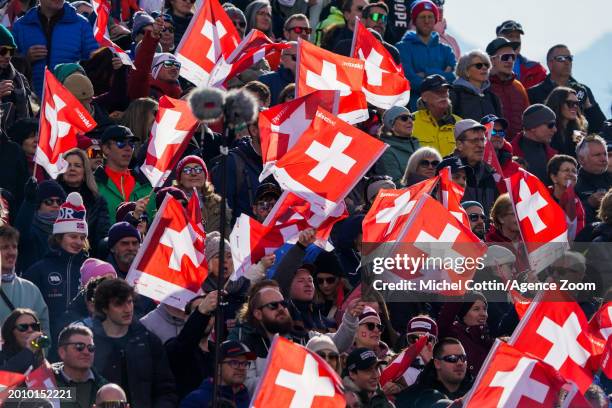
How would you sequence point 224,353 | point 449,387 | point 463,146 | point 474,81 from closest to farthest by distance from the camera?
point 224,353 < point 449,387 < point 463,146 < point 474,81

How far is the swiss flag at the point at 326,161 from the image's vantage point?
15672 millimetres

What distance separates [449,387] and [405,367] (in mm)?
365

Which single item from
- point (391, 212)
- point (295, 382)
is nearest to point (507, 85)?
point (391, 212)

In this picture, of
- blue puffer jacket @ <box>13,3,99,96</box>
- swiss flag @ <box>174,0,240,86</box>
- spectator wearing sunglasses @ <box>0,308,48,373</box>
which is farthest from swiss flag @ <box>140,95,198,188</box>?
spectator wearing sunglasses @ <box>0,308,48,373</box>

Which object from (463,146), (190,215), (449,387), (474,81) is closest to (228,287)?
(190,215)

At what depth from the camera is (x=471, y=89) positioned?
67.3ft

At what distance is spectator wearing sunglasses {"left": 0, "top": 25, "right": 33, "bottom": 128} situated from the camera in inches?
725

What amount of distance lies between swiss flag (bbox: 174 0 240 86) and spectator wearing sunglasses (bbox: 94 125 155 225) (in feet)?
4.88

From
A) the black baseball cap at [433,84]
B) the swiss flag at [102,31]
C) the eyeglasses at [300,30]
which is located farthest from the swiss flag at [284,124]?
the eyeglasses at [300,30]

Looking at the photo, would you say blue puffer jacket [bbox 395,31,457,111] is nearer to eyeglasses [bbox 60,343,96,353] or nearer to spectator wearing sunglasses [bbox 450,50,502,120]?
spectator wearing sunglasses [bbox 450,50,502,120]

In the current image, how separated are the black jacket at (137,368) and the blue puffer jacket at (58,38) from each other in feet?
21.4

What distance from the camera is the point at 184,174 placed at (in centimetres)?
1695

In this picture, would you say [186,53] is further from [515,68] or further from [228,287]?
[515,68]

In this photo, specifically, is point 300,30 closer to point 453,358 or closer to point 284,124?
point 284,124
